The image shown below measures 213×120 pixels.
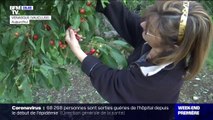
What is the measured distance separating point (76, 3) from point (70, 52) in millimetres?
160

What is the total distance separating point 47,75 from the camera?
0.97m

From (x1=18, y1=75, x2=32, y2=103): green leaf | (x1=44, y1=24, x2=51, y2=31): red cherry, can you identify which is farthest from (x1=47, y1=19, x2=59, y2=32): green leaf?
(x1=18, y1=75, x2=32, y2=103): green leaf

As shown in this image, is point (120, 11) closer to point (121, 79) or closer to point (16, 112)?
point (121, 79)

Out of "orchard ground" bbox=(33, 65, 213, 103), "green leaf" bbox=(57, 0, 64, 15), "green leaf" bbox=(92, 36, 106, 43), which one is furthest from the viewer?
"orchard ground" bbox=(33, 65, 213, 103)

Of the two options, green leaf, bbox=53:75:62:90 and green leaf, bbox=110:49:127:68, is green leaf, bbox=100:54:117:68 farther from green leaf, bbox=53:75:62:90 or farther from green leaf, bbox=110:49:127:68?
green leaf, bbox=53:75:62:90

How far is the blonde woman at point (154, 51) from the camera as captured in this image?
890 millimetres

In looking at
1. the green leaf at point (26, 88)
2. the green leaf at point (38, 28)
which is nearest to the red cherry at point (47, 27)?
the green leaf at point (38, 28)

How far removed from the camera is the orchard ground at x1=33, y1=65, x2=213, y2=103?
3.69 feet

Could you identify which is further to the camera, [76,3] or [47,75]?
[47,75]

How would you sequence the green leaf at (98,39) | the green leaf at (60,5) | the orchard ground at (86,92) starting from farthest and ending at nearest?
the orchard ground at (86,92), the green leaf at (98,39), the green leaf at (60,5)

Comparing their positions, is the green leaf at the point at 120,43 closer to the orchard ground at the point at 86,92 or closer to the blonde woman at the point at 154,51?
the blonde woman at the point at 154,51

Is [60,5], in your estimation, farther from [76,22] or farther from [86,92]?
[86,92]

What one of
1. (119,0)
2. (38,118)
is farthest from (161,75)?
(38,118)

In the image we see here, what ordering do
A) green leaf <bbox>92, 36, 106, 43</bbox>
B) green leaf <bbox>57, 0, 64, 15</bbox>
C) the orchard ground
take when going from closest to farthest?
green leaf <bbox>57, 0, 64, 15</bbox>
green leaf <bbox>92, 36, 106, 43</bbox>
the orchard ground
